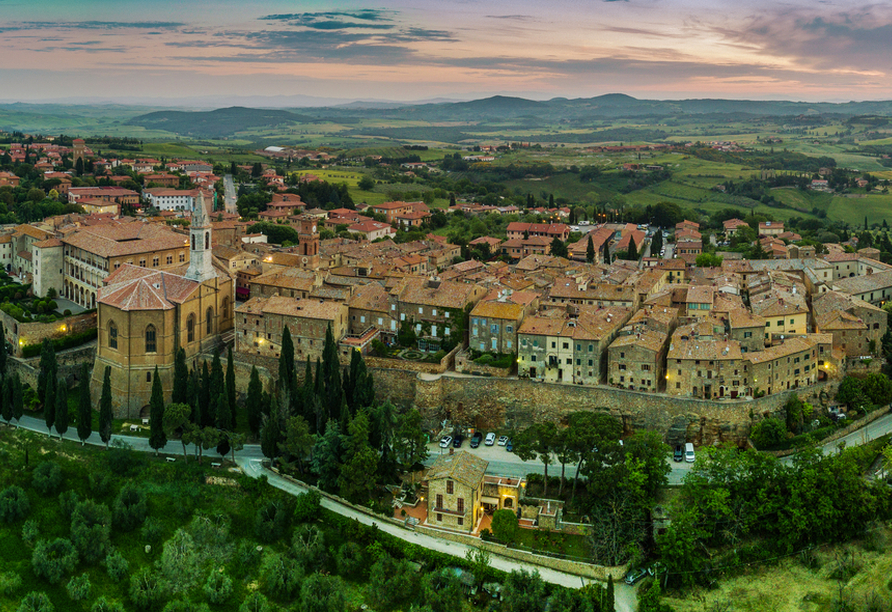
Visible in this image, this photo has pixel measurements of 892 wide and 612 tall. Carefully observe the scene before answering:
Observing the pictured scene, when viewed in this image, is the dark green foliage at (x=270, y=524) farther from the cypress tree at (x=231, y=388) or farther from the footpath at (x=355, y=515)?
the cypress tree at (x=231, y=388)

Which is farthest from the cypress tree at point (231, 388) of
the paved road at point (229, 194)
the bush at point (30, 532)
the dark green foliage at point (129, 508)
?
the paved road at point (229, 194)

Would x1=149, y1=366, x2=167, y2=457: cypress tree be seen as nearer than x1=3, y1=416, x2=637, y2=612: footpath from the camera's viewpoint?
No

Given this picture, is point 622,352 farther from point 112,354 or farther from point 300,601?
point 112,354

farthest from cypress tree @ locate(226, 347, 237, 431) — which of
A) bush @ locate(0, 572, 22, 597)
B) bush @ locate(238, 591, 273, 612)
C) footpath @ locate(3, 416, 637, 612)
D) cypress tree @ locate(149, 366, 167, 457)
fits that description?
bush @ locate(0, 572, 22, 597)

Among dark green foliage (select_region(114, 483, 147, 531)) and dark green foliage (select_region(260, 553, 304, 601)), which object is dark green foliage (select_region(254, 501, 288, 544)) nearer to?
dark green foliage (select_region(260, 553, 304, 601))

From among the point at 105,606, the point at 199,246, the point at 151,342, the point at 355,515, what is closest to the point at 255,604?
the point at 105,606
